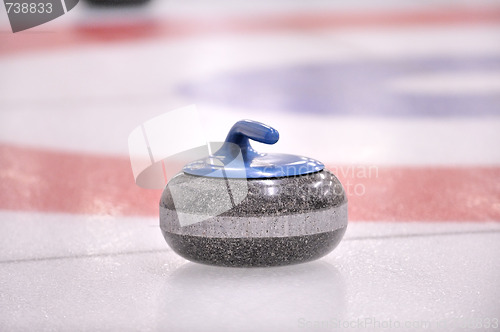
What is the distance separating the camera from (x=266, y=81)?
3.50 m

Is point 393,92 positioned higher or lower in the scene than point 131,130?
lower

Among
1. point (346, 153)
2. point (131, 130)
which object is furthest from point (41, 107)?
point (346, 153)

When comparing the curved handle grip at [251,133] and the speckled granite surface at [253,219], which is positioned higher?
the curved handle grip at [251,133]

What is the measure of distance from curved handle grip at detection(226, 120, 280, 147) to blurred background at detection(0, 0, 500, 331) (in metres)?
0.25

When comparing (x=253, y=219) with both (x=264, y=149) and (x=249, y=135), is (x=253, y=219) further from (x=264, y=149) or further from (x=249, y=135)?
(x=264, y=149)

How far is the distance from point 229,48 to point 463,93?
1476mm

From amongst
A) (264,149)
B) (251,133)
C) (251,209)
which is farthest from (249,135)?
(264,149)

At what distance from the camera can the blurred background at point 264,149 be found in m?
1.28

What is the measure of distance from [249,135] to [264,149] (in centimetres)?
98

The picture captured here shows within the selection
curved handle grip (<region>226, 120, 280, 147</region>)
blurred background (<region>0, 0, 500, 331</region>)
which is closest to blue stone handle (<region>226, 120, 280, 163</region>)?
curved handle grip (<region>226, 120, 280, 147</region>)

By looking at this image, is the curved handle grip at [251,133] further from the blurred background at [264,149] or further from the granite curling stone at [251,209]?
the blurred background at [264,149]

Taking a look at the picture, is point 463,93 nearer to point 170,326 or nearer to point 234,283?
point 234,283

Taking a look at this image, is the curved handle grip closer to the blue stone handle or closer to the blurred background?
the blue stone handle

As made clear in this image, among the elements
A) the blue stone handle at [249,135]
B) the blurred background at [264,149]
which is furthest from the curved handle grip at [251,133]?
the blurred background at [264,149]
